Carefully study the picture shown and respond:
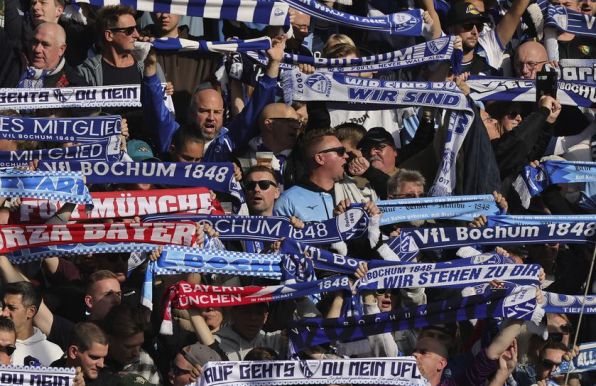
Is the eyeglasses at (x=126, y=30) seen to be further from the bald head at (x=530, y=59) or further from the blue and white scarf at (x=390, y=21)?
the bald head at (x=530, y=59)

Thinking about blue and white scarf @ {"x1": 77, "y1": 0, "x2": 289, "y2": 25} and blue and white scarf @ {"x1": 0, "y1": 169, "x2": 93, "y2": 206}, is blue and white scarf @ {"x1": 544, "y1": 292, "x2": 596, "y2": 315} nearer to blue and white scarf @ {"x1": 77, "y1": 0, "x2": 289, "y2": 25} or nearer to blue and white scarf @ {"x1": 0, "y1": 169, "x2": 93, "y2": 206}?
blue and white scarf @ {"x1": 77, "y1": 0, "x2": 289, "y2": 25}

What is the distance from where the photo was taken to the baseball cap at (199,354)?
14844 millimetres

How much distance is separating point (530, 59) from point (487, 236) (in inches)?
108

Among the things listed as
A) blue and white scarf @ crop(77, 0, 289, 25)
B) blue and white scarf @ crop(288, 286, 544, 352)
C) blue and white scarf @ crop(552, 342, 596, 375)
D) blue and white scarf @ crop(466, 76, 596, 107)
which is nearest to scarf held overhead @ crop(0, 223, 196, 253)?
blue and white scarf @ crop(288, 286, 544, 352)

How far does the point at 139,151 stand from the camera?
16750mm

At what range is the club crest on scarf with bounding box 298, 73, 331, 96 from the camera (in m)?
17.7

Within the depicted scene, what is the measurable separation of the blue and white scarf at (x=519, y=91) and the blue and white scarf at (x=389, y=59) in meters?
0.37

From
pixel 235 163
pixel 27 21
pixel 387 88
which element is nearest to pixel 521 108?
pixel 387 88

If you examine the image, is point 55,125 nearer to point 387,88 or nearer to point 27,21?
point 27,21

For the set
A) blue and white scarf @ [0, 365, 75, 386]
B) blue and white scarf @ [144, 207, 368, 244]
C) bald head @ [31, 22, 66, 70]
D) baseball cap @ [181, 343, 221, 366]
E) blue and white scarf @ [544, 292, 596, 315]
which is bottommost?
blue and white scarf @ [544, 292, 596, 315]

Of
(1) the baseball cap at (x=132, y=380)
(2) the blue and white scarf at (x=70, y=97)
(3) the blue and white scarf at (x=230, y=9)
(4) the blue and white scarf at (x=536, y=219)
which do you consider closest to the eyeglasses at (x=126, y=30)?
(3) the blue and white scarf at (x=230, y=9)

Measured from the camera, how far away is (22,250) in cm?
1531

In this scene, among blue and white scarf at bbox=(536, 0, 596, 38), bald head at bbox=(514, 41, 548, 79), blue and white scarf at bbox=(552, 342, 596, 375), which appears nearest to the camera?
blue and white scarf at bbox=(552, 342, 596, 375)

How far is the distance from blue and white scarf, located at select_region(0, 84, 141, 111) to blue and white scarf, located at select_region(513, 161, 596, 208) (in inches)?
126
